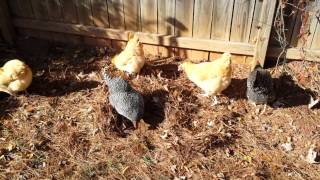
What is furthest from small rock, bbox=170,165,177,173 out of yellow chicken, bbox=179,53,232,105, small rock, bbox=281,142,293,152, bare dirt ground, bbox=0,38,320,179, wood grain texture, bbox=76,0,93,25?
wood grain texture, bbox=76,0,93,25

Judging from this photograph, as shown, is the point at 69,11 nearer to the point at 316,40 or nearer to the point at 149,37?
the point at 149,37

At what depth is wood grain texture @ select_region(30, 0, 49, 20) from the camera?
17.7 feet

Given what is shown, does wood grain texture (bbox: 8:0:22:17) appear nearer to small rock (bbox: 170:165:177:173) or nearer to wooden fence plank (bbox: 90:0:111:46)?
wooden fence plank (bbox: 90:0:111:46)

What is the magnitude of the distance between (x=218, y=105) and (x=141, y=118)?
94cm

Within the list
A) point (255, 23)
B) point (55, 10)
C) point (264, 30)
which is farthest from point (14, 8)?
point (264, 30)

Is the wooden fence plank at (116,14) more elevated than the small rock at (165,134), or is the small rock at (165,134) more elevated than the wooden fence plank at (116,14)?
the wooden fence plank at (116,14)

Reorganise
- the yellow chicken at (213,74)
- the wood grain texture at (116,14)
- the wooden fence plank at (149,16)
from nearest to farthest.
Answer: the yellow chicken at (213,74), the wooden fence plank at (149,16), the wood grain texture at (116,14)

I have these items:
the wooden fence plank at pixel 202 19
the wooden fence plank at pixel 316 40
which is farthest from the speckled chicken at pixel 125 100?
the wooden fence plank at pixel 316 40

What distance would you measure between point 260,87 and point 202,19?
1181mm

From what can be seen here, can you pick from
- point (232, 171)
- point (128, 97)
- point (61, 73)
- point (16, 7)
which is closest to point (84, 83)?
point (61, 73)

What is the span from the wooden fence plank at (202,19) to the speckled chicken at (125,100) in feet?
4.11

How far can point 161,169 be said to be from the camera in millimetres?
3994

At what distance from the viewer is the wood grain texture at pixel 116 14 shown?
511 cm

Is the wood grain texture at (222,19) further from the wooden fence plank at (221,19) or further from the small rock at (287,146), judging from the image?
the small rock at (287,146)
